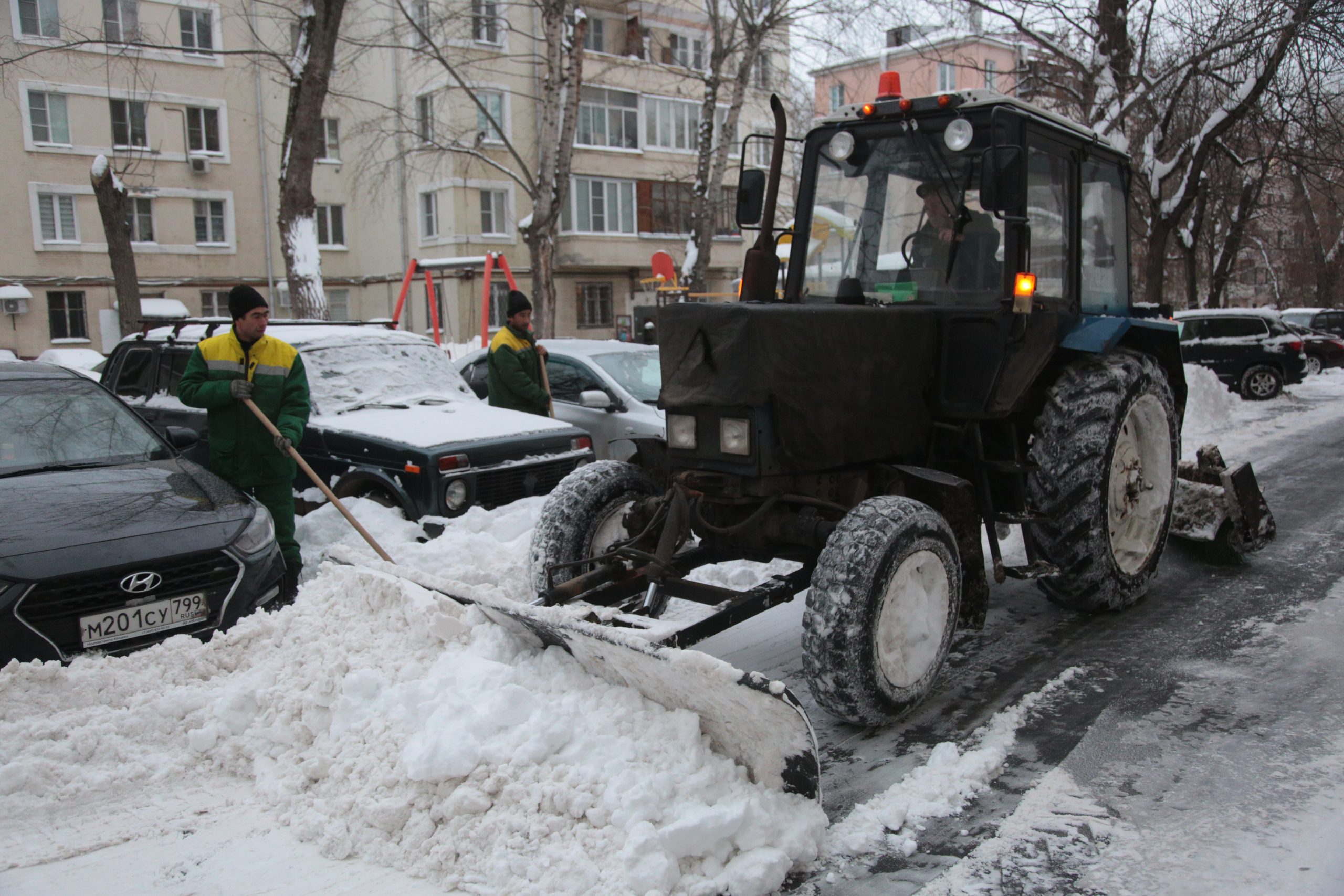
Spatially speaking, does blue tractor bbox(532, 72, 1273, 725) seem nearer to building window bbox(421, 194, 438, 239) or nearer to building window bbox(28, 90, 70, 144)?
building window bbox(421, 194, 438, 239)

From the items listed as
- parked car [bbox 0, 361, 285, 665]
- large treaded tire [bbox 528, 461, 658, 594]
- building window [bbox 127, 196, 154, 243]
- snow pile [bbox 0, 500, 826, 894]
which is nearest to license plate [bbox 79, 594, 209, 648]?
parked car [bbox 0, 361, 285, 665]

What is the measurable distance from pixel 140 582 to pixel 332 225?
32.1 meters

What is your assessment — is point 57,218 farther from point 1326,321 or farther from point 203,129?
point 1326,321

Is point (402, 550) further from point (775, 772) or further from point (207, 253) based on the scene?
point (207, 253)

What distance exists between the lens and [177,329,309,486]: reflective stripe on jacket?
235 inches

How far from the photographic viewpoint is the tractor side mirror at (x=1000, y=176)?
4.24 metres

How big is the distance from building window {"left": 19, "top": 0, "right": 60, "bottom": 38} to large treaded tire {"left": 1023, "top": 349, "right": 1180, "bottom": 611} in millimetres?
31238

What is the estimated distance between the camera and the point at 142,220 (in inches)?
1201

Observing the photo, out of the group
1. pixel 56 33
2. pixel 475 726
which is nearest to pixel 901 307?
pixel 475 726

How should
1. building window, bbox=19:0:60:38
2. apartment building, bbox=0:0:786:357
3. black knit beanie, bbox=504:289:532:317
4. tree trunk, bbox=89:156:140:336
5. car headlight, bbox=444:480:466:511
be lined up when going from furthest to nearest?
1. apartment building, bbox=0:0:786:357
2. building window, bbox=19:0:60:38
3. tree trunk, bbox=89:156:140:336
4. black knit beanie, bbox=504:289:532:317
5. car headlight, bbox=444:480:466:511

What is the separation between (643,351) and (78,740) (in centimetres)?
691

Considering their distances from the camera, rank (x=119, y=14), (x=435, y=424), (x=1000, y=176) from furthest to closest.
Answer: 1. (x=119, y=14)
2. (x=435, y=424)
3. (x=1000, y=176)

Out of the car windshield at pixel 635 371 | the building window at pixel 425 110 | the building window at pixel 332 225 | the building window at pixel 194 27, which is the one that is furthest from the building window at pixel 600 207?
the car windshield at pixel 635 371

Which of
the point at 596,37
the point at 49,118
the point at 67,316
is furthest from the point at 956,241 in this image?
the point at 49,118
